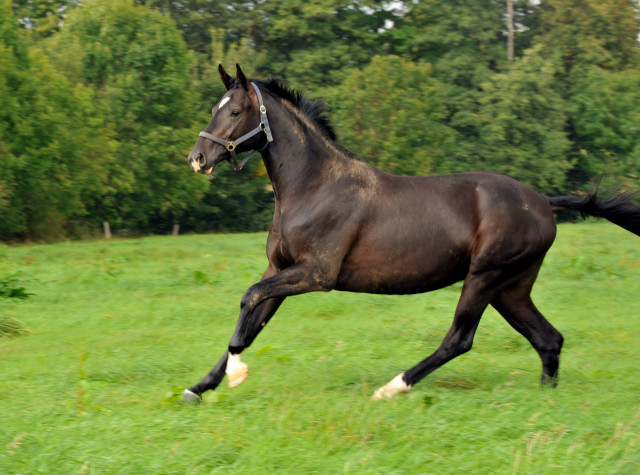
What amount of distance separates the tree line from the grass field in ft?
86.2

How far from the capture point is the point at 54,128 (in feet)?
113

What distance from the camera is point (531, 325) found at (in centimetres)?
710

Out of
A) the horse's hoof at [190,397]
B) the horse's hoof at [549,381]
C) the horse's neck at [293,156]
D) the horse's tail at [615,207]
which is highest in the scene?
the horse's neck at [293,156]

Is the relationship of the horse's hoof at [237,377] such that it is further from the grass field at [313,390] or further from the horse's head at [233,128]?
the horse's head at [233,128]

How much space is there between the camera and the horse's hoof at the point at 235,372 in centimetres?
615

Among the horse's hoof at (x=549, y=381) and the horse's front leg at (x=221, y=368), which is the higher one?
the horse's front leg at (x=221, y=368)

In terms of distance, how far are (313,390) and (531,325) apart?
A: 81.4 inches

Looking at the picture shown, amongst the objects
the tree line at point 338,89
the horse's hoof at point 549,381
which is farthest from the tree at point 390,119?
the horse's hoof at point 549,381

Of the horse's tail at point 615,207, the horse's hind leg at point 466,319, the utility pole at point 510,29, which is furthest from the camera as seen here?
the utility pole at point 510,29

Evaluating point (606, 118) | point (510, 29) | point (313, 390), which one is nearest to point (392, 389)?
point (313, 390)

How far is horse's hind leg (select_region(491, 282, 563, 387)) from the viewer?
7.02 metres

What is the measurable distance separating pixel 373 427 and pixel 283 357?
2.57 meters

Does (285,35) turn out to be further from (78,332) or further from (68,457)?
(68,457)

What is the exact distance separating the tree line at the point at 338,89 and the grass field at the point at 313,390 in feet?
86.2
